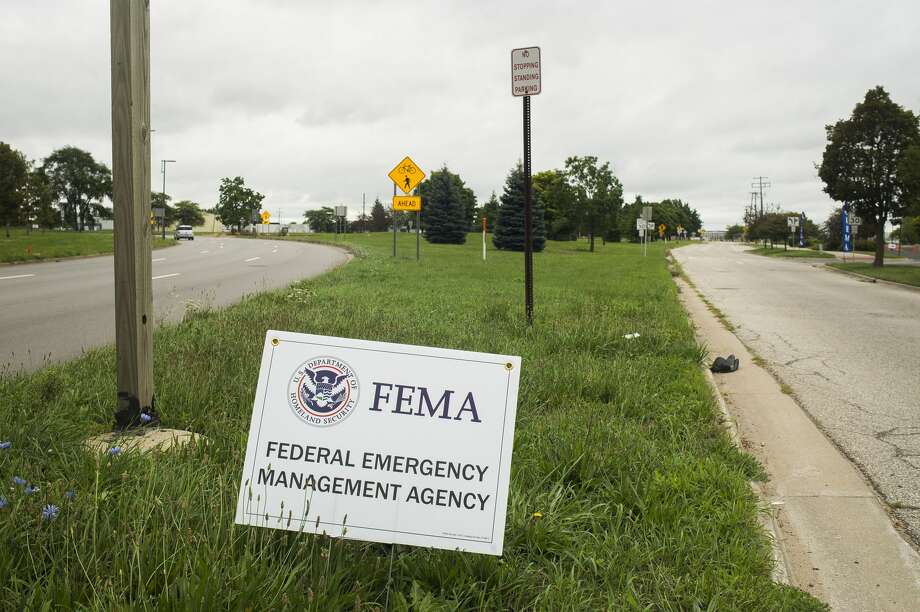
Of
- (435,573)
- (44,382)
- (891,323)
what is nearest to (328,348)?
(435,573)

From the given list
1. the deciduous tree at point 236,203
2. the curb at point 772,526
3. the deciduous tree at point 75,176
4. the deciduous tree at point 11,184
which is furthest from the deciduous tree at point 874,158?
the deciduous tree at point 236,203

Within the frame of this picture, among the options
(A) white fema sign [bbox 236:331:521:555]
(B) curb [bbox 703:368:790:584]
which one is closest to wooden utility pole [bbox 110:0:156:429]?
(A) white fema sign [bbox 236:331:521:555]

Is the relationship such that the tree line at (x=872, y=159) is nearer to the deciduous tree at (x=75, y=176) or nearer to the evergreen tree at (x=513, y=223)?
the evergreen tree at (x=513, y=223)

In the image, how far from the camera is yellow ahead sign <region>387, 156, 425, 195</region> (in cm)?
2394

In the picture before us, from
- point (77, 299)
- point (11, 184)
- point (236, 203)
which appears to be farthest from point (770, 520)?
point (236, 203)

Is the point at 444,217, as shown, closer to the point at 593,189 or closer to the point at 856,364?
the point at 593,189

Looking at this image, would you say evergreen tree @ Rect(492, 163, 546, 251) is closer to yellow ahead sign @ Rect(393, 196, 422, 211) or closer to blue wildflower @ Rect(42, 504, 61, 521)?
yellow ahead sign @ Rect(393, 196, 422, 211)

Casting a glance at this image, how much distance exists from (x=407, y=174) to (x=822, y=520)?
71.0ft

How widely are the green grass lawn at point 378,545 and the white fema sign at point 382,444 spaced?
180mm

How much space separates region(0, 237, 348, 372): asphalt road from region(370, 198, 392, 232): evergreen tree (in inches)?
4196

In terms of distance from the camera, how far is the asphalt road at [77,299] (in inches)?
299

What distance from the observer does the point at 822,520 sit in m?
3.53

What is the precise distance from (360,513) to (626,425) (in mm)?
2452

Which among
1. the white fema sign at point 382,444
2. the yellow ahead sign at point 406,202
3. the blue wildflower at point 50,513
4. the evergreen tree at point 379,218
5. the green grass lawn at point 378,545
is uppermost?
the evergreen tree at point 379,218
